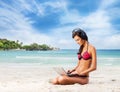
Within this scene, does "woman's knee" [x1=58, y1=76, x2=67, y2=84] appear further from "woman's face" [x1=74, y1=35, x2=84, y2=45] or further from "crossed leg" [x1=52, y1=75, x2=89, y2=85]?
"woman's face" [x1=74, y1=35, x2=84, y2=45]

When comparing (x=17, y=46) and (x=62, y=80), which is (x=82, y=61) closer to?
(x=62, y=80)

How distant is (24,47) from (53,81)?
13388cm

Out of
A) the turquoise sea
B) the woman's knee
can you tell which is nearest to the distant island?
the turquoise sea

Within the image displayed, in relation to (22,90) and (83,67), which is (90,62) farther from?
(22,90)

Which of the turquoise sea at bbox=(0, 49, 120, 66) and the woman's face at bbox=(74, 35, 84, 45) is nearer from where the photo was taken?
the woman's face at bbox=(74, 35, 84, 45)

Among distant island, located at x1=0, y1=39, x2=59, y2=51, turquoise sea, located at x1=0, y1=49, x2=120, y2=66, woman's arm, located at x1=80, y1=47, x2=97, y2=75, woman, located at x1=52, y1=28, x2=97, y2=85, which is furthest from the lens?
distant island, located at x1=0, y1=39, x2=59, y2=51

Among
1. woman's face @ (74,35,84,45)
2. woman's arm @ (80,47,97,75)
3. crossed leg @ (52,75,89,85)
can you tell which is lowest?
crossed leg @ (52,75,89,85)

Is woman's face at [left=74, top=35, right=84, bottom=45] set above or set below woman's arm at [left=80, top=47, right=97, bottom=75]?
above

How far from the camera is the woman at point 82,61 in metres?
7.94

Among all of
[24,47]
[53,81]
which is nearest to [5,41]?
[24,47]

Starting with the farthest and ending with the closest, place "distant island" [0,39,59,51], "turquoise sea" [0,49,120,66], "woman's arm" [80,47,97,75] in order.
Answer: "distant island" [0,39,59,51] < "turquoise sea" [0,49,120,66] < "woman's arm" [80,47,97,75]

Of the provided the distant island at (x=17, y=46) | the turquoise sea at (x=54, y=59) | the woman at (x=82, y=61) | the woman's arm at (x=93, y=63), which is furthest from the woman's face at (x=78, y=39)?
the distant island at (x=17, y=46)

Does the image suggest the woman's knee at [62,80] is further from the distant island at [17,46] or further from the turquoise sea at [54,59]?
the distant island at [17,46]

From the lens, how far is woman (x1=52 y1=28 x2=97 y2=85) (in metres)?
7.94
